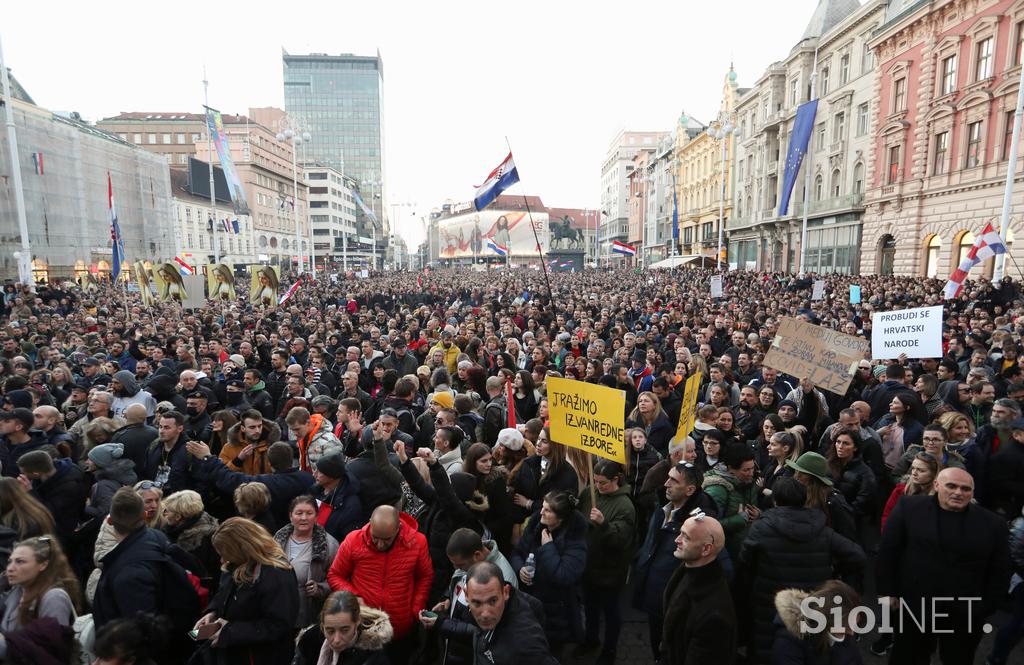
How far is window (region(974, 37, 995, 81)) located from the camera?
2331 centimetres

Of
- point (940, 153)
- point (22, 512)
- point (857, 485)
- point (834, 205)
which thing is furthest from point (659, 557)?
point (834, 205)

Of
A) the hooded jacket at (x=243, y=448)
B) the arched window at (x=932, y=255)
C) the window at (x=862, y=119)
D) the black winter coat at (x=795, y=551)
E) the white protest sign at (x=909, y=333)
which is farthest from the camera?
the window at (x=862, y=119)

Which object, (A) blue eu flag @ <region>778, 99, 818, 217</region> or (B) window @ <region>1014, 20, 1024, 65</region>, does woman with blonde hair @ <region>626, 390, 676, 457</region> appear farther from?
(B) window @ <region>1014, 20, 1024, 65</region>

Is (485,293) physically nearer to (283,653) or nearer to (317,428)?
(317,428)

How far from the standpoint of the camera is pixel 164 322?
48.6ft

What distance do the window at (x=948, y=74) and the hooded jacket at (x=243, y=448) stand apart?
31979 mm

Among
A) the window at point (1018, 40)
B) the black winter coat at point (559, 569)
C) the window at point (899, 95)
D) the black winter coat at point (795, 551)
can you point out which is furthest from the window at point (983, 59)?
the black winter coat at point (559, 569)

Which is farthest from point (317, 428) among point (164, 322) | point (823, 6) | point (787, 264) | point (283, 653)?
point (823, 6)

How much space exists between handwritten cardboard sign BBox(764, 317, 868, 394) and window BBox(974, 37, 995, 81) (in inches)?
996

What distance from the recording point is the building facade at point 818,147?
33625 millimetres

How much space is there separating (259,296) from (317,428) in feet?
44.7

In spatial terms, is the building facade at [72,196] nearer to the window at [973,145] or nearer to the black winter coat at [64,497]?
the black winter coat at [64,497]

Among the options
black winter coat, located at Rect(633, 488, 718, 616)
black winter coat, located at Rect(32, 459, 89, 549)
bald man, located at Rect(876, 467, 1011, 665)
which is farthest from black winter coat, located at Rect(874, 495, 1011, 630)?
black winter coat, located at Rect(32, 459, 89, 549)

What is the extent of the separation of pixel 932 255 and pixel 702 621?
3122cm
